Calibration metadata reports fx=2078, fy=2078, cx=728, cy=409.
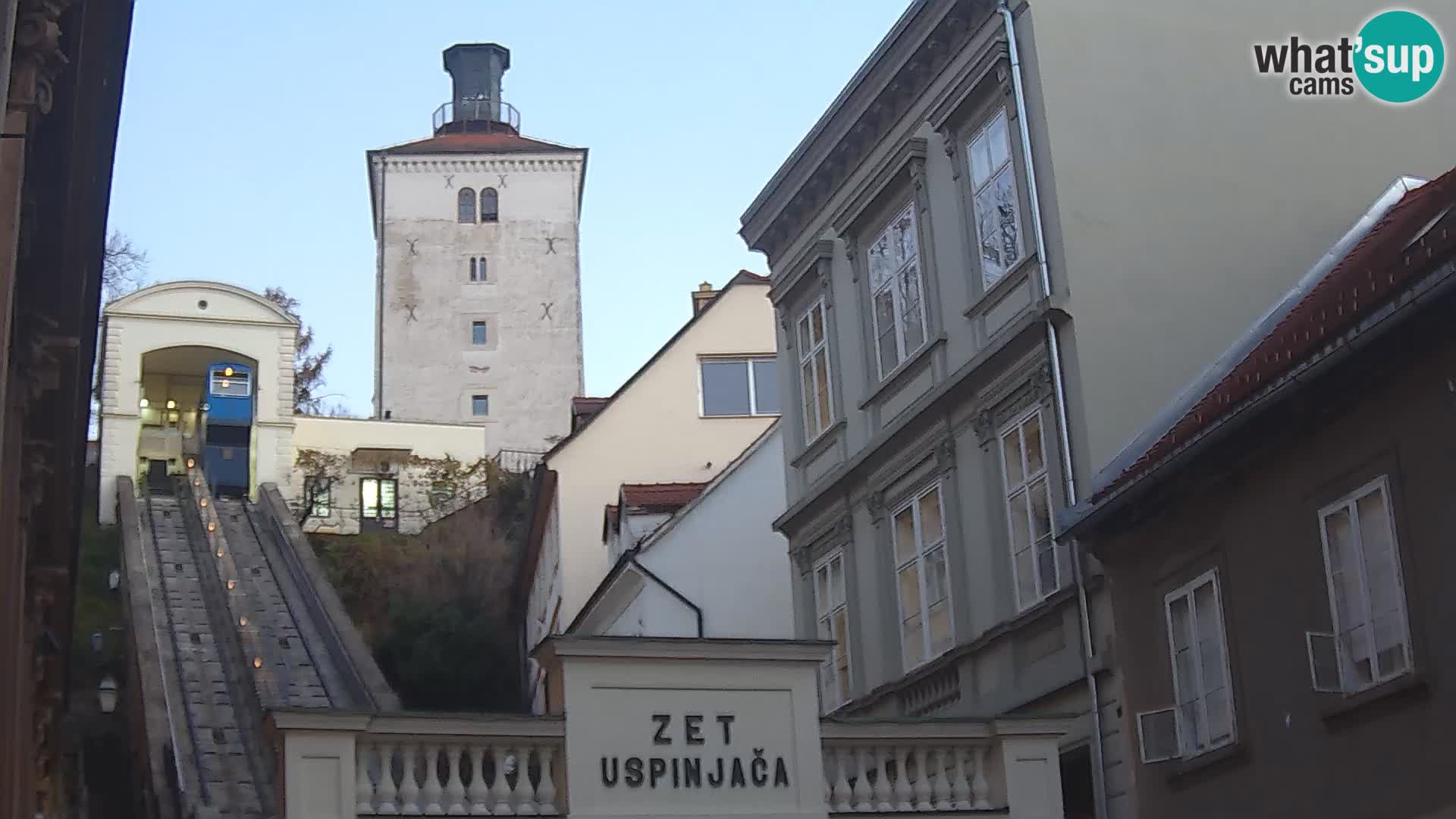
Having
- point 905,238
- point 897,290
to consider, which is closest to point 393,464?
point 897,290

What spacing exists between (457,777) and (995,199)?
927 centimetres

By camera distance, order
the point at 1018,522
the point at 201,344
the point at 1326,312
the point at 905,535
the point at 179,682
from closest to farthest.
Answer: the point at 1326,312, the point at 1018,522, the point at 905,535, the point at 179,682, the point at 201,344

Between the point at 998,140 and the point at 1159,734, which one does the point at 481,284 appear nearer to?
the point at 998,140

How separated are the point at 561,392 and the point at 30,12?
73.7 m

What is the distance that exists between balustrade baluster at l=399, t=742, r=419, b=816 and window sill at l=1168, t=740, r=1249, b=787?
6489 millimetres

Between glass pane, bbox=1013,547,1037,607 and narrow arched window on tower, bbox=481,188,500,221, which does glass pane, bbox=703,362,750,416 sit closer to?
glass pane, bbox=1013,547,1037,607

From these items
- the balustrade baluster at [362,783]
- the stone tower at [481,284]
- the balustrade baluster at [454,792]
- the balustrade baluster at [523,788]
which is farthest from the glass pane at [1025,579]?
the stone tower at [481,284]

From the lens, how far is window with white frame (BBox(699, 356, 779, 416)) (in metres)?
40.5

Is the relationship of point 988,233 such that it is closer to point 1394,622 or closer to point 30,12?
point 1394,622

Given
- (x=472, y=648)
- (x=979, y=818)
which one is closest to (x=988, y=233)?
(x=979, y=818)

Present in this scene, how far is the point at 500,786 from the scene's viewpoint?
48.9ft

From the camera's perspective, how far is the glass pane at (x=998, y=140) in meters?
20.9

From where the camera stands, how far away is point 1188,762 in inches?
680

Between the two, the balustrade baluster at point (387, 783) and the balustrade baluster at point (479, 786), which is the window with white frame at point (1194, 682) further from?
the balustrade baluster at point (387, 783)
